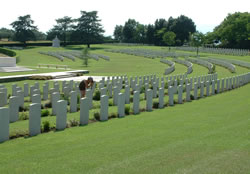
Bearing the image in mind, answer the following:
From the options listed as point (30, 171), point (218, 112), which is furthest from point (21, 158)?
point (218, 112)

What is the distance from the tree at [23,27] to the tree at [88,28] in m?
12.1

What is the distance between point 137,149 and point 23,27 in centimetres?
9236

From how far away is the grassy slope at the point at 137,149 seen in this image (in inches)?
241

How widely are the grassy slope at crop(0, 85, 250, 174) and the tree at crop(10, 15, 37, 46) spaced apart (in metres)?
86.3

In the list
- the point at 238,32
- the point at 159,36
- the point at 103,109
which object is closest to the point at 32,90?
the point at 103,109

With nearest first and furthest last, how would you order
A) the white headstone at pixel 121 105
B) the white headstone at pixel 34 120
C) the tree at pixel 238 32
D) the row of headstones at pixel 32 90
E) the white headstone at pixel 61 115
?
the white headstone at pixel 34 120 → the white headstone at pixel 61 115 → the white headstone at pixel 121 105 → the row of headstones at pixel 32 90 → the tree at pixel 238 32

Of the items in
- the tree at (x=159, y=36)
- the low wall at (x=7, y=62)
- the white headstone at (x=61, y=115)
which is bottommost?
the low wall at (x=7, y=62)

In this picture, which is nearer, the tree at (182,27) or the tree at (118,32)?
the tree at (182,27)

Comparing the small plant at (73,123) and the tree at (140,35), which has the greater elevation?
the tree at (140,35)

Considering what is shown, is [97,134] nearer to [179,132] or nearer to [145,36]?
[179,132]

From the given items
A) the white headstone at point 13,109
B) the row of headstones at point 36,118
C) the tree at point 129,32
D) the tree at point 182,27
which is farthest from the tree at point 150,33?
the row of headstones at point 36,118

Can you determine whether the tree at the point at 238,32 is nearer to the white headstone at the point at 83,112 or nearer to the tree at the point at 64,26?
the tree at the point at 64,26

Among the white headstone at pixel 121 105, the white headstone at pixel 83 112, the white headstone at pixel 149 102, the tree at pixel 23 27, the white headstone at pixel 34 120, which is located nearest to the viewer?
the white headstone at pixel 34 120

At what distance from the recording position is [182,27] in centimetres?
10131
